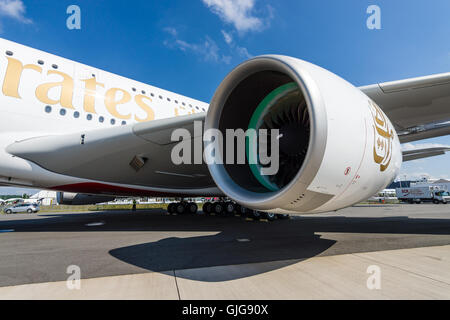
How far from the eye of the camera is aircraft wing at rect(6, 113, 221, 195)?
4449mm

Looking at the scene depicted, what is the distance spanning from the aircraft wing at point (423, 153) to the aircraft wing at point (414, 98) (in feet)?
14.1

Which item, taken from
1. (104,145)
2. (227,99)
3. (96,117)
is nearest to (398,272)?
(227,99)

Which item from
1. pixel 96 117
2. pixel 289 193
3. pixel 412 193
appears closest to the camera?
pixel 289 193

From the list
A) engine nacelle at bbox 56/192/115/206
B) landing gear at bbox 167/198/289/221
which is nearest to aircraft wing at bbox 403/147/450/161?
landing gear at bbox 167/198/289/221

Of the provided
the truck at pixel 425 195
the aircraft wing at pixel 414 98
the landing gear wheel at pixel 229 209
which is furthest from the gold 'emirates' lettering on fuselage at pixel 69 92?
the truck at pixel 425 195

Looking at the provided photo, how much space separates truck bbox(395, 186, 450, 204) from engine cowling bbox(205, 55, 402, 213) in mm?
33347

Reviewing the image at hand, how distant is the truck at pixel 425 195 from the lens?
27756 mm

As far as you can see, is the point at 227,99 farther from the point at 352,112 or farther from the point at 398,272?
the point at 398,272

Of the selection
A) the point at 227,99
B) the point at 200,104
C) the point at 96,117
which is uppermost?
the point at 200,104

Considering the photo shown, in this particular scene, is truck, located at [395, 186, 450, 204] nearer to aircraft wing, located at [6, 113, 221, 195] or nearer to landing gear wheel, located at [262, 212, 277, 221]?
landing gear wheel, located at [262, 212, 277, 221]

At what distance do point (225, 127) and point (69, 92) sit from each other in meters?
4.45

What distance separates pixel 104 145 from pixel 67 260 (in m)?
2.32

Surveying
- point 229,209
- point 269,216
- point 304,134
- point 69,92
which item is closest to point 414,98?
point 304,134
